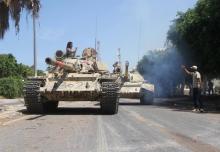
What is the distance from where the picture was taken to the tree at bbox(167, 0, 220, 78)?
29605mm

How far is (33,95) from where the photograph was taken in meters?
19.5

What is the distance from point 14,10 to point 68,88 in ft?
14.7

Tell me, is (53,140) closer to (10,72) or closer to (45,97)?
(45,97)

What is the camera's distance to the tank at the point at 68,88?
19.5 meters

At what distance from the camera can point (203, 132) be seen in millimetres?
12430

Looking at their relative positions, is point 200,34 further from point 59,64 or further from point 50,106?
point 59,64

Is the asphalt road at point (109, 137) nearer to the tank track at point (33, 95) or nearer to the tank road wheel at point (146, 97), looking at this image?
the tank track at point (33, 95)

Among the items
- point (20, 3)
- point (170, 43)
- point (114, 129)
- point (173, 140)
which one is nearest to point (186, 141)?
point (173, 140)

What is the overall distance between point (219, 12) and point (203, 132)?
16.4 m

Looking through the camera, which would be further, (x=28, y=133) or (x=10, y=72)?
(x=10, y=72)

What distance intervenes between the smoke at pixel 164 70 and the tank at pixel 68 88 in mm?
18639

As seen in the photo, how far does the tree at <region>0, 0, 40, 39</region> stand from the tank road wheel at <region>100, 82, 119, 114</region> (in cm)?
514

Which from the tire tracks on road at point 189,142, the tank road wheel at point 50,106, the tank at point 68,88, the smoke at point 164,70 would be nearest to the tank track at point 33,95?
the tank at point 68,88

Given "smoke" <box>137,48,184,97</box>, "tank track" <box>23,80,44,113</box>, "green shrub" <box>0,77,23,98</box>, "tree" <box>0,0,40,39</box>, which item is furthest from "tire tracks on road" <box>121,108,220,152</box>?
"green shrub" <box>0,77,23,98</box>
